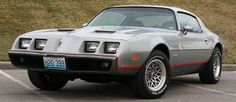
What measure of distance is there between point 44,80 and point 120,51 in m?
1.77

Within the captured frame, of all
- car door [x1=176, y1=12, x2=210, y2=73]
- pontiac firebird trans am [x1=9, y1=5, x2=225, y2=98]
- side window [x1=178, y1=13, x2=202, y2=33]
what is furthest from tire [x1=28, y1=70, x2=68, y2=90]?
side window [x1=178, y1=13, x2=202, y2=33]

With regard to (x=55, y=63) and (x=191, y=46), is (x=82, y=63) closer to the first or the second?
(x=55, y=63)

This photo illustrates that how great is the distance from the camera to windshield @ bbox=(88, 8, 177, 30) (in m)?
7.77

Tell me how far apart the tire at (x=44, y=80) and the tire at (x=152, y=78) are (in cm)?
131

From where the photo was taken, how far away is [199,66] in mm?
8477

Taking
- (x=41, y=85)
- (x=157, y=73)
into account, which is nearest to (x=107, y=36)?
(x=157, y=73)

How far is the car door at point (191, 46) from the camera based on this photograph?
782 cm

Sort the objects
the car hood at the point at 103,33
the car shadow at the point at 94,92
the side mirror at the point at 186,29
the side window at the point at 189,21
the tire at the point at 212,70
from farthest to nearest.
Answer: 1. the tire at the point at 212,70
2. the side window at the point at 189,21
3. the side mirror at the point at 186,29
4. the car shadow at the point at 94,92
5. the car hood at the point at 103,33

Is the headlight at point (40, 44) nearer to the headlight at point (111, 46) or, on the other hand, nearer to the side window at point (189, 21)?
the headlight at point (111, 46)

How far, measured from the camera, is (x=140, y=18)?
784cm

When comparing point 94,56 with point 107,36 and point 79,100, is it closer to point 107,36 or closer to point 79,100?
point 107,36

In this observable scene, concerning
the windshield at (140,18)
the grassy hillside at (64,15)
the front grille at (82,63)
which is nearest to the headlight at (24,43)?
the front grille at (82,63)

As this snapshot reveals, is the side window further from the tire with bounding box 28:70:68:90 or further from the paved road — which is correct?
the tire with bounding box 28:70:68:90

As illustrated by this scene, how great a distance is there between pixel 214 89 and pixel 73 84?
94.4 inches
